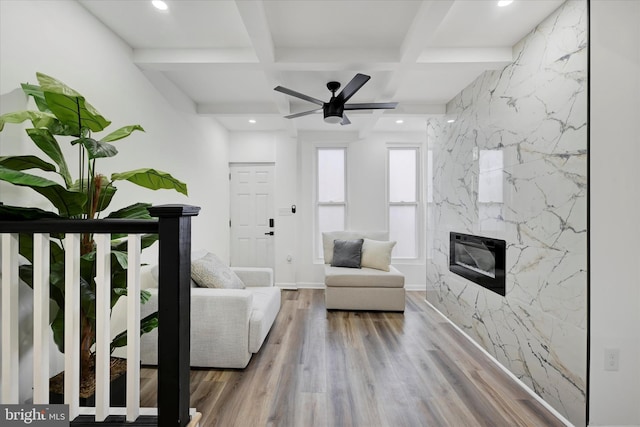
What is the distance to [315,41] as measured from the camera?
93.7 inches

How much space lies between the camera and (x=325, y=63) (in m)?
2.49

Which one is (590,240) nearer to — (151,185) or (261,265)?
(151,185)

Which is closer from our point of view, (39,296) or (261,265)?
(39,296)

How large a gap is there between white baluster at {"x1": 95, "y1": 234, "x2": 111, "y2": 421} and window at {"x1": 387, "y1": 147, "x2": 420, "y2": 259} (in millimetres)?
4519

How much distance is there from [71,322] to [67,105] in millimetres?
887

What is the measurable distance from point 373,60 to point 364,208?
2873 mm

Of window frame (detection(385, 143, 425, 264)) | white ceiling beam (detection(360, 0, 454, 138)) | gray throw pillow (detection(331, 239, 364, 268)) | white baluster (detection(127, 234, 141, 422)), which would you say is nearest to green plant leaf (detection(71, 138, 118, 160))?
white baluster (detection(127, 234, 141, 422))

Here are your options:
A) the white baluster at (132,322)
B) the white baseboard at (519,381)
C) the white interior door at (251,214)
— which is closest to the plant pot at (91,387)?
the white baluster at (132,322)

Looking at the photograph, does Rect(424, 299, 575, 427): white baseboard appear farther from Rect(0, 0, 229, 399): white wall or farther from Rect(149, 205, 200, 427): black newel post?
Rect(0, 0, 229, 399): white wall

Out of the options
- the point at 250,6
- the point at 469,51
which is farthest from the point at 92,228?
the point at 469,51

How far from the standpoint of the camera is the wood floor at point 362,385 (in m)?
1.82

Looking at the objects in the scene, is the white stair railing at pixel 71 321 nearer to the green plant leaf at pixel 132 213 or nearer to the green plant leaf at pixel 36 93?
the green plant leaf at pixel 132 213

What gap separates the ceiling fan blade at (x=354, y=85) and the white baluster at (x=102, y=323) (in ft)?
6.59

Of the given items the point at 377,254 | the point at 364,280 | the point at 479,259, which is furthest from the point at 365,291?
the point at 479,259
